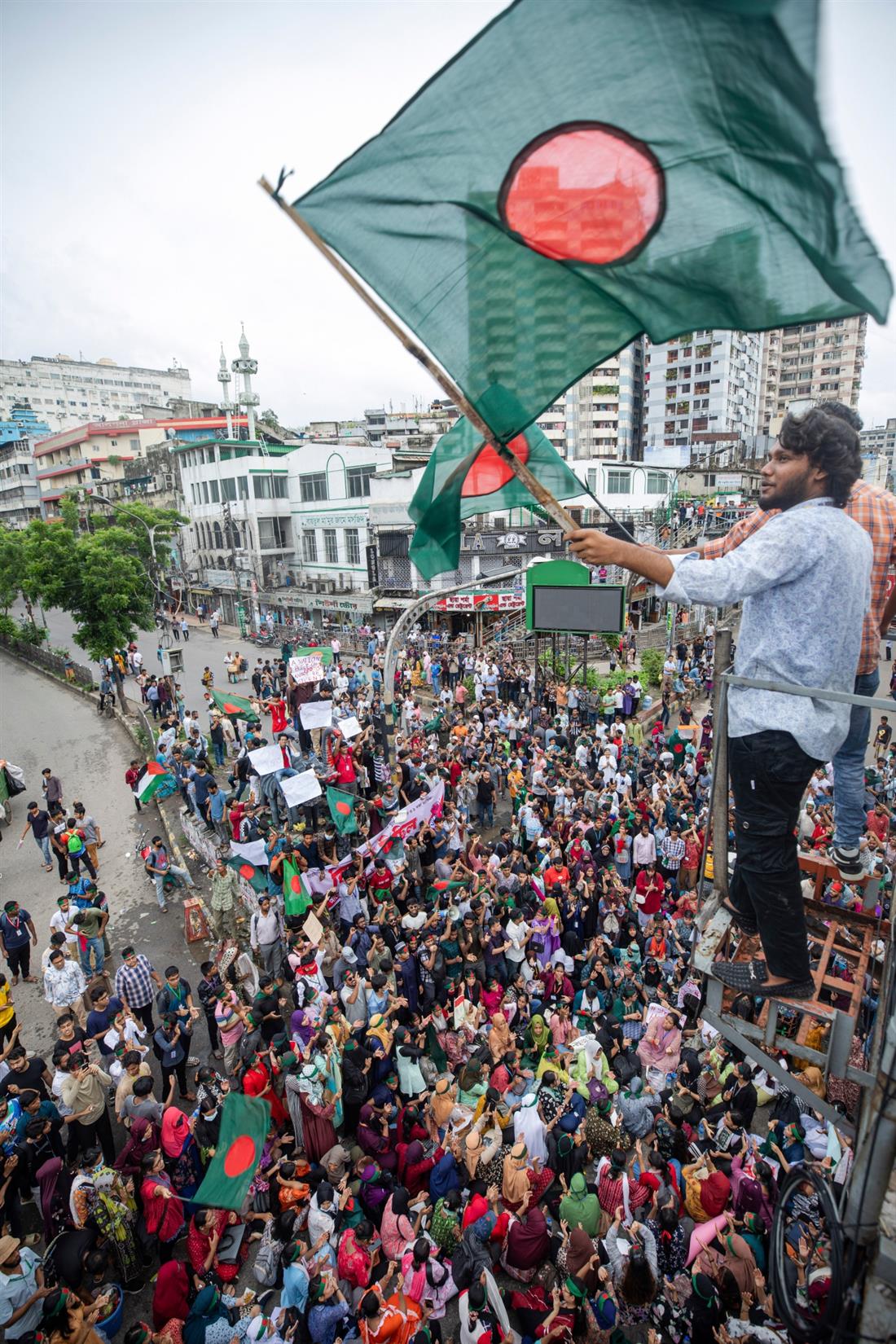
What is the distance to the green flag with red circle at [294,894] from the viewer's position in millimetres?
9273

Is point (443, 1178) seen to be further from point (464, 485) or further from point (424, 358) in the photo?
point (424, 358)

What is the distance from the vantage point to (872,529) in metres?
2.94

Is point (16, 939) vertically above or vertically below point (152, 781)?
below

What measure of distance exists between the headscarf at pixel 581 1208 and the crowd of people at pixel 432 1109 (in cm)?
3

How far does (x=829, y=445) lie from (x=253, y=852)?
9.24 meters

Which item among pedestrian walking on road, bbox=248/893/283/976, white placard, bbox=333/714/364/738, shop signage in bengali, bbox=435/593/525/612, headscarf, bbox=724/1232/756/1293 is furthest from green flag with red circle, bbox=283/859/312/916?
shop signage in bengali, bbox=435/593/525/612

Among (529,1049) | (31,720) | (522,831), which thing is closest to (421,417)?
(31,720)

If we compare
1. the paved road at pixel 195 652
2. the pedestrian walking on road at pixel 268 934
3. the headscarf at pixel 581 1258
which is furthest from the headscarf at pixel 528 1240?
the paved road at pixel 195 652

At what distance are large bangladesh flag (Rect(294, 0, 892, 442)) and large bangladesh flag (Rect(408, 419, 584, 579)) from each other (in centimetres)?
157

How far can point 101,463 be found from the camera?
5931 cm

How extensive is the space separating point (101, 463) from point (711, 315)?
6642 cm

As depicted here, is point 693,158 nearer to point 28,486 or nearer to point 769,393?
point 28,486

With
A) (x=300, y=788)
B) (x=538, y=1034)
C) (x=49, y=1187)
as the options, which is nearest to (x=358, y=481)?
(x=300, y=788)

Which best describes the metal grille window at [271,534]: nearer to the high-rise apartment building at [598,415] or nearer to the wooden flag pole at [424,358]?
the high-rise apartment building at [598,415]
